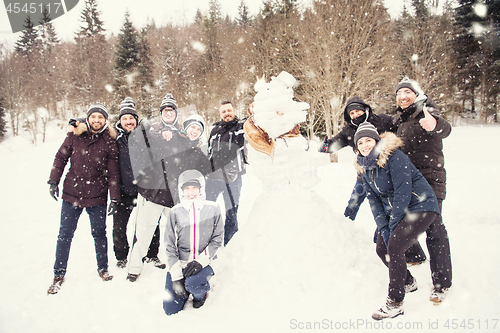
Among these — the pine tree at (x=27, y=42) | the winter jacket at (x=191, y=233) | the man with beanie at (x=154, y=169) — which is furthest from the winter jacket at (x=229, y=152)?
the pine tree at (x=27, y=42)

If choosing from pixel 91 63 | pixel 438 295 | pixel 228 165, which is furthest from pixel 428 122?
pixel 91 63

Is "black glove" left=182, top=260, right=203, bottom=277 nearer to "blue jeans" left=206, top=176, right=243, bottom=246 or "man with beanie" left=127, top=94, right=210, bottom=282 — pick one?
"man with beanie" left=127, top=94, right=210, bottom=282

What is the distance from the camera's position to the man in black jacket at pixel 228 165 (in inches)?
131

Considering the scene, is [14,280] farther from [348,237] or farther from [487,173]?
[487,173]

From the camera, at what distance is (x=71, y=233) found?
9.77ft

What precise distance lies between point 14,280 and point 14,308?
72 centimetres

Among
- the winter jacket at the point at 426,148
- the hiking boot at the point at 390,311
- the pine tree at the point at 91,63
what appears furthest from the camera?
the pine tree at the point at 91,63

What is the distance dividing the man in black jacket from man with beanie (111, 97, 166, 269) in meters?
0.96

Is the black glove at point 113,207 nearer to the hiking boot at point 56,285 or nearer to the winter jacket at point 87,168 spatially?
the winter jacket at point 87,168

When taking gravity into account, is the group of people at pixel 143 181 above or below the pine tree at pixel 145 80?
below

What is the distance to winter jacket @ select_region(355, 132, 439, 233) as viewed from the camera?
7.14 feet

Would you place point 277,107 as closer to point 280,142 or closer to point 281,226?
point 280,142
